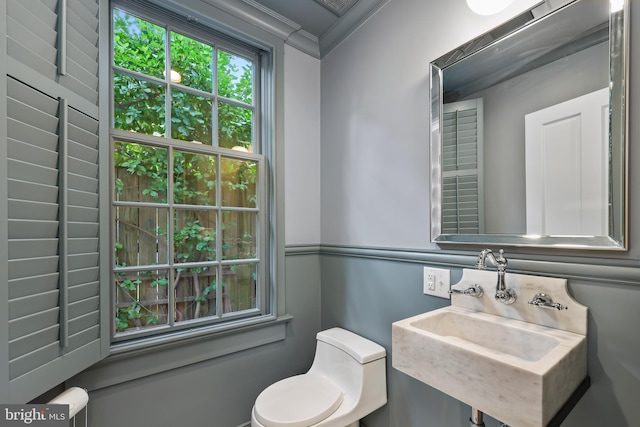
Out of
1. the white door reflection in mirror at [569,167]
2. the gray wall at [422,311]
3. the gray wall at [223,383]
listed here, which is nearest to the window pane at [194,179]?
the gray wall at [223,383]

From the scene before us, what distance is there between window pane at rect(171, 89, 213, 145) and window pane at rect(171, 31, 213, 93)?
73 mm

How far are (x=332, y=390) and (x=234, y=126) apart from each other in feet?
5.03

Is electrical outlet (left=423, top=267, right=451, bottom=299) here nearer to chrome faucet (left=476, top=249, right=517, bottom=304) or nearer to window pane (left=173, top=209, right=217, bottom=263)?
chrome faucet (left=476, top=249, right=517, bottom=304)

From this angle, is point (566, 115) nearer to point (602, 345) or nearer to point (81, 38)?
point (602, 345)

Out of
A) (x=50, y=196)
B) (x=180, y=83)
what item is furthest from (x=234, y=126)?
(x=50, y=196)

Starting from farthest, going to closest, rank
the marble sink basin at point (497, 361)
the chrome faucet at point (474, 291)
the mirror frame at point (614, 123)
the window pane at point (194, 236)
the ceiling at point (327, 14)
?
the ceiling at point (327, 14)
the window pane at point (194, 236)
the chrome faucet at point (474, 291)
the mirror frame at point (614, 123)
the marble sink basin at point (497, 361)

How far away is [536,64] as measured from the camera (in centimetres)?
101

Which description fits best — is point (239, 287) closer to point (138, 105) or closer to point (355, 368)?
point (355, 368)

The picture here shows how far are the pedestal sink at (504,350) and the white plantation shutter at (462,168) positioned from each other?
0.21m

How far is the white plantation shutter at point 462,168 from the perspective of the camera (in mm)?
1162

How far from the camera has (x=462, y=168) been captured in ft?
3.93

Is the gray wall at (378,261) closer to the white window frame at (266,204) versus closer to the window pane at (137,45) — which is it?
the white window frame at (266,204)

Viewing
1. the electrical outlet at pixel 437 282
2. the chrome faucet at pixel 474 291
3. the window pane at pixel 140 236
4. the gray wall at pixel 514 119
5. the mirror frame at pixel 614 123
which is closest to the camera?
the mirror frame at pixel 614 123

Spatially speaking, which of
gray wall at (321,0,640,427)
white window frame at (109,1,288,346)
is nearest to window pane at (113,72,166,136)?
white window frame at (109,1,288,346)
